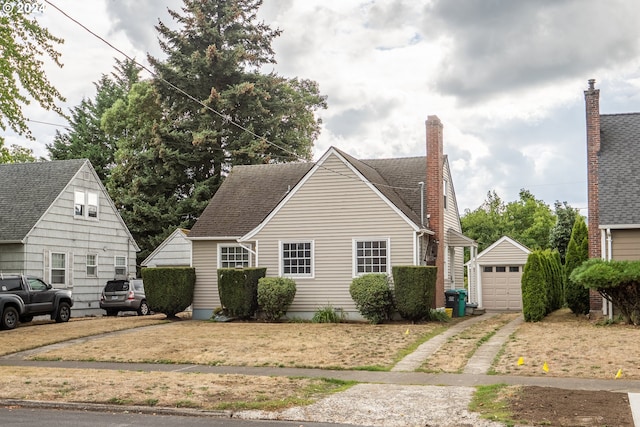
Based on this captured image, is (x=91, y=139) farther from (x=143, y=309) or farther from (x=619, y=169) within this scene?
(x=619, y=169)

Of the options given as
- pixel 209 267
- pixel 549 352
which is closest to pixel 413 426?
pixel 549 352

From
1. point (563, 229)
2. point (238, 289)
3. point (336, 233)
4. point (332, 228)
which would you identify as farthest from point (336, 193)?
point (563, 229)

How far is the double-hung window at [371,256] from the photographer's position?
24312 mm

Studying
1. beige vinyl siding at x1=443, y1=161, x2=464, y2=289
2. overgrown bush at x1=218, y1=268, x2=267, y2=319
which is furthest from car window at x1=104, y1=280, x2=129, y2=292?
beige vinyl siding at x1=443, y1=161, x2=464, y2=289

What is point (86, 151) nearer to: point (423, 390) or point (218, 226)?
Result: point (218, 226)

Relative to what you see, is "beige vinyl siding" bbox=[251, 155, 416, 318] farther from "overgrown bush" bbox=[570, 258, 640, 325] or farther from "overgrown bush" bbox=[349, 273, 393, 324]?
"overgrown bush" bbox=[570, 258, 640, 325]

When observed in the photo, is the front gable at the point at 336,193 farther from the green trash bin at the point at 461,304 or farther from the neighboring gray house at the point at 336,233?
the green trash bin at the point at 461,304

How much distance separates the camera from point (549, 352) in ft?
51.2

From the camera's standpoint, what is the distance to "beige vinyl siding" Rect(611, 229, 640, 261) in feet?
70.8

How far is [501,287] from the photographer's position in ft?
111

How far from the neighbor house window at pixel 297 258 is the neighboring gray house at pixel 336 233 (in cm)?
3

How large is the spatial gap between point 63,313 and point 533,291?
1652 cm

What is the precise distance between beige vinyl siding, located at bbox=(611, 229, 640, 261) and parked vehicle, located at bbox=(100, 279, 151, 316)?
18.4 metres

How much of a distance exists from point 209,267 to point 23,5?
11621mm
